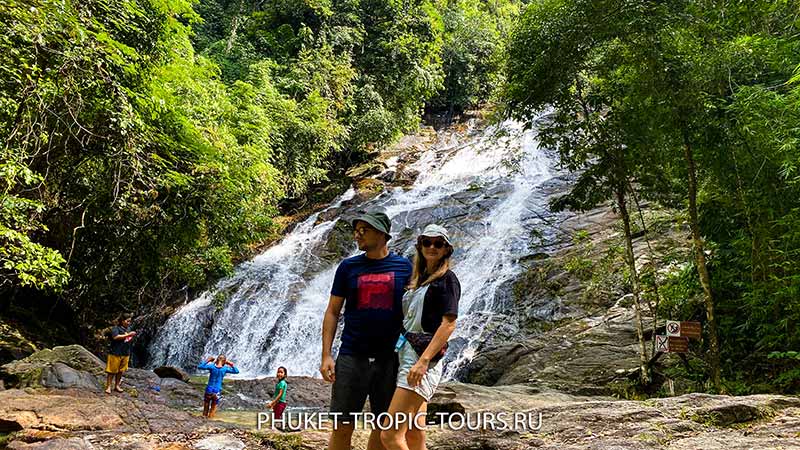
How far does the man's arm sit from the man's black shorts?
6 centimetres

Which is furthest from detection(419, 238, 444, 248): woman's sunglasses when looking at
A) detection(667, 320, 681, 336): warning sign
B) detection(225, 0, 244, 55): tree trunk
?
detection(225, 0, 244, 55): tree trunk

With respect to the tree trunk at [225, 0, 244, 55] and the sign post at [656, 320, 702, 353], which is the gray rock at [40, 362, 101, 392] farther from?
the tree trunk at [225, 0, 244, 55]

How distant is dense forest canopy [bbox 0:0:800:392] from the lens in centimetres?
533

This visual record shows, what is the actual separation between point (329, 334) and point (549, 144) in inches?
251

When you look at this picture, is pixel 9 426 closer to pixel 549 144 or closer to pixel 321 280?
pixel 549 144

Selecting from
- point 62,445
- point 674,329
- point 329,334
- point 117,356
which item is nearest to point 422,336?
point 329,334

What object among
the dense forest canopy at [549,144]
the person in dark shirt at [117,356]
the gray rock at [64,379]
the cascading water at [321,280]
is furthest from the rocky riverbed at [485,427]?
the cascading water at [321,280]

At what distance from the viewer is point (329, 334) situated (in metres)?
2.61

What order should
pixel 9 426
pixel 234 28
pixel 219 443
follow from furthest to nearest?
pixel 234 28, pixel 9 426, pixel 219 443

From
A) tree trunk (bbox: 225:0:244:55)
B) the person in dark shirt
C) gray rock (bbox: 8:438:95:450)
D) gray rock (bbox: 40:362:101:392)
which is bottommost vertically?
gray rock (bbox: 8:438:95:450)

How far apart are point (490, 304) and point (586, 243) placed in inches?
111

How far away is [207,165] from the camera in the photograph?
9.58 m

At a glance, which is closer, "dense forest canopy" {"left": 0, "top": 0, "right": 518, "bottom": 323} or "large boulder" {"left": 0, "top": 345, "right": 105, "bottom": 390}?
"dense forest canopy" {"left": 0, "top": 0, "right": 518, "bottom": 323}

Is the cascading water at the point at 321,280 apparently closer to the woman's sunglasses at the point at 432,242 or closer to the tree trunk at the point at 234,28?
the woman's sunglasses at the point at 432,242
